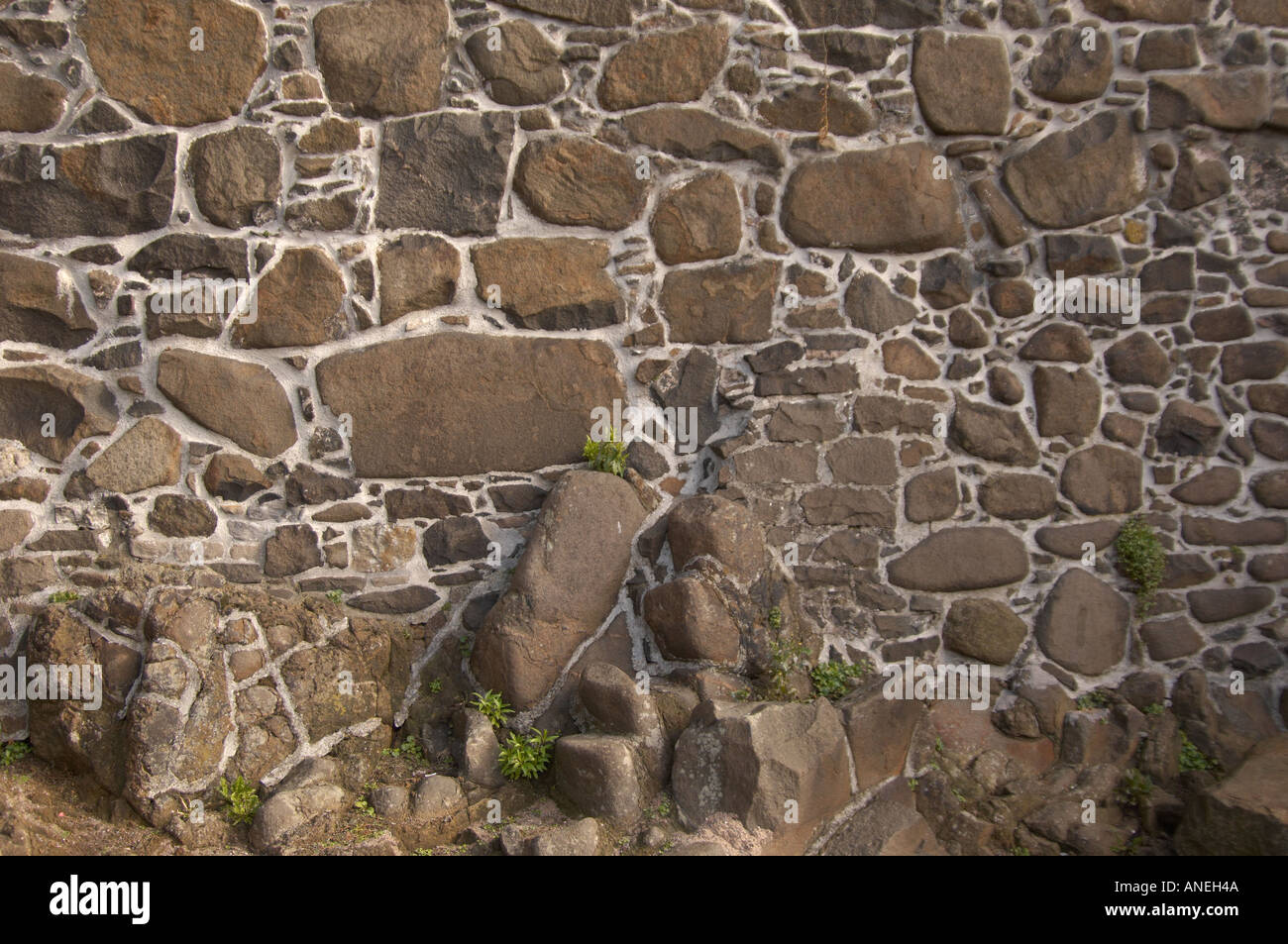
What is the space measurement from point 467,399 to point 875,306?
6.45 ft

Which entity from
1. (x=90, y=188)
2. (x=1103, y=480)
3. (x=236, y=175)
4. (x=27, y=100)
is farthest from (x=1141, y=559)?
(x=27, y=100)

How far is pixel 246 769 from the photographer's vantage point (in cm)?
411

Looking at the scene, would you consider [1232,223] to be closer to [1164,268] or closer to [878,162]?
[1164,268]

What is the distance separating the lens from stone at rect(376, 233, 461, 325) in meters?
4.61

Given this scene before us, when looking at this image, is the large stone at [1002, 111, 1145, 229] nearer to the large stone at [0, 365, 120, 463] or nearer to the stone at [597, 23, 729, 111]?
the stone at [597, 23, 729, 111]

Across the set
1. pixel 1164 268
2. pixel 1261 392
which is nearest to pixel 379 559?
pixel 1164 268

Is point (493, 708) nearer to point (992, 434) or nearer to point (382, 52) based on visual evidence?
point (992, 434)

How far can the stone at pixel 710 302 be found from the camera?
4.71 meters

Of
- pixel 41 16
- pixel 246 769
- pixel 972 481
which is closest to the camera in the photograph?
pixel 246 769

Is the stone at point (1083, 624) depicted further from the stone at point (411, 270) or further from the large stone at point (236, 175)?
the large stone at point (236, 175)

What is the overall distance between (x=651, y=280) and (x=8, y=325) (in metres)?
2.90

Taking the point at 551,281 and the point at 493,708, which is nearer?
the point at 493,708

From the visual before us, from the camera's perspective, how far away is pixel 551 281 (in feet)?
15.3

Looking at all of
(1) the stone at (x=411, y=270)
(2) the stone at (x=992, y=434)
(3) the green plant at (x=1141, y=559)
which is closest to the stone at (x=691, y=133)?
(1) the stone at (x=411, y=270)
